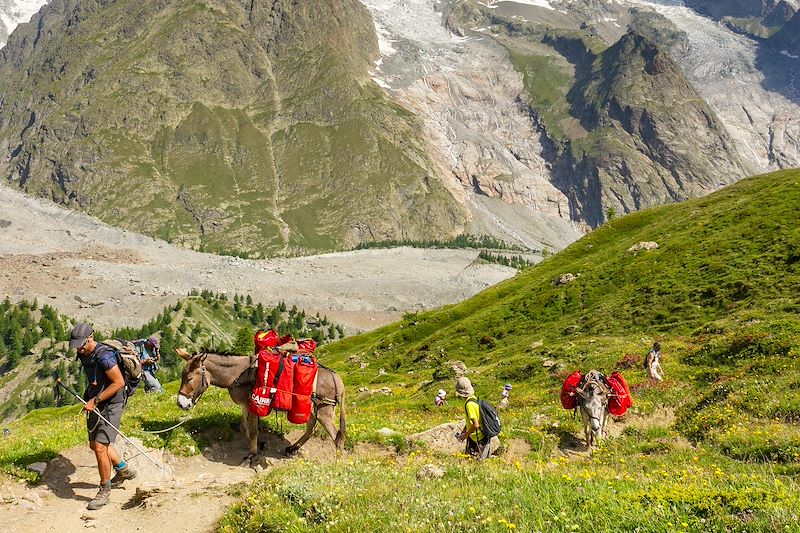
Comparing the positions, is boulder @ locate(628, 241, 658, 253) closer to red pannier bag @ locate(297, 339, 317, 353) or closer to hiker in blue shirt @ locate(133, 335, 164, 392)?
red pannier bag @ locate(297, 339, 317, 353)

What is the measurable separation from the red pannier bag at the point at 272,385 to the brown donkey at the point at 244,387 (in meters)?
0.49

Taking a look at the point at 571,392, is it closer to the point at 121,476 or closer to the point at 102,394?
the point at 121,476

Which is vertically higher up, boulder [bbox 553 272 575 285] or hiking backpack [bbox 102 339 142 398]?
hiking backpack [bbox 102 339 142 398]

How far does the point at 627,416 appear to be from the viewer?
76.5ft

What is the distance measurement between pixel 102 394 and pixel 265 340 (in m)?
5.40

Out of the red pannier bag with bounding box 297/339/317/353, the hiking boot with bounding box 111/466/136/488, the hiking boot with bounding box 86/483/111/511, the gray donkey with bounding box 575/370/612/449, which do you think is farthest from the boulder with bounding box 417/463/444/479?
the gray donkey with bounding box 575/370/612/449

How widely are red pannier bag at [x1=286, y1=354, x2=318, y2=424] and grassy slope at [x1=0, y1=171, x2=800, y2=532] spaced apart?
98.4 inches

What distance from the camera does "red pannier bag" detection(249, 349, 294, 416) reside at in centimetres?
1631

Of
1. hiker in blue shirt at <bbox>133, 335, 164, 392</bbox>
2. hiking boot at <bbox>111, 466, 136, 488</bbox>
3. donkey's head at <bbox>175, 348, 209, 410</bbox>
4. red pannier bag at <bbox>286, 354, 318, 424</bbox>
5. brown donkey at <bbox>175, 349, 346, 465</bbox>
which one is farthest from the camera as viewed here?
hiker in blue shirt at <bbox>133, 335, 164, 392</bbox>

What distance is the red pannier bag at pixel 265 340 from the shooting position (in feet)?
57.6

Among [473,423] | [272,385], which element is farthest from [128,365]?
[473,423]

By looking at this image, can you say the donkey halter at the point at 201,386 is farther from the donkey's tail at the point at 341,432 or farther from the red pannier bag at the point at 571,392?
the red pannier bag at the point at 571,392

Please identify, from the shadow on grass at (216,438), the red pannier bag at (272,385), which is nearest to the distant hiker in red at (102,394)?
the shadow on grass at (216,438)

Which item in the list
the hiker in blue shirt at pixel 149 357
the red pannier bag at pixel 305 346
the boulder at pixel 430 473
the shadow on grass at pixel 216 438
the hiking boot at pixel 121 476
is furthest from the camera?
the hiker in blue shirt at pixel 149 357
